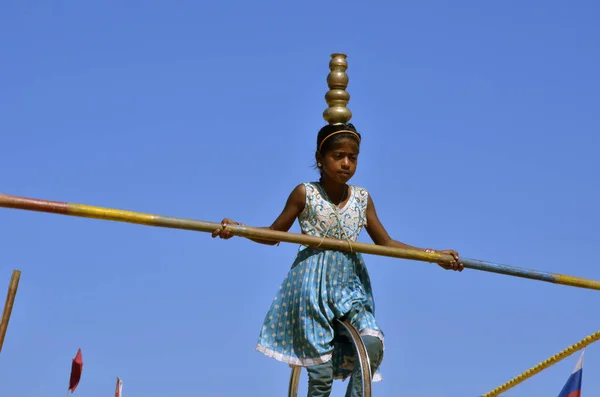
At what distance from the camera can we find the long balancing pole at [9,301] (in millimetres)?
11992

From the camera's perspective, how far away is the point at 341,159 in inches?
427

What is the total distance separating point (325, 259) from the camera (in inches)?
426

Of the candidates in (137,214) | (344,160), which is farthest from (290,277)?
(137,214)

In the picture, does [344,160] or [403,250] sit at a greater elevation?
[344,160]

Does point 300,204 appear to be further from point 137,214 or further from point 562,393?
point 562,393

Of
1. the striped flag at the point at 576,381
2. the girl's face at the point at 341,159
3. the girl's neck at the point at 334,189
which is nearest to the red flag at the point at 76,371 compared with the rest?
the striped flag at the point at 576,381

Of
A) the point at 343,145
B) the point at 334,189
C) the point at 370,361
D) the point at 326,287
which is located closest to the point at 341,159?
the point at 343,145

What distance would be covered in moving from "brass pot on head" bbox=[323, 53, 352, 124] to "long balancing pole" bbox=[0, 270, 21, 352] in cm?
332

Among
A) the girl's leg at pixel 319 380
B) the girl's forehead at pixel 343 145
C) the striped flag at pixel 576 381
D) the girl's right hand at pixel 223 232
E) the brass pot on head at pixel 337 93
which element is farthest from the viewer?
→ the striped flag at pixel 576 381

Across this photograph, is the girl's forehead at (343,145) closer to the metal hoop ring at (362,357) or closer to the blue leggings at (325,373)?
the metal hoop ring at (362,357)

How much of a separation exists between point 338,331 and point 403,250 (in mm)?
819

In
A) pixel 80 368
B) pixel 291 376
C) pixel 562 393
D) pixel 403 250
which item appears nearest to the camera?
pixel 403 250

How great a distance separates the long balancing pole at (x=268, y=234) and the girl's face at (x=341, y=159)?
59 cm

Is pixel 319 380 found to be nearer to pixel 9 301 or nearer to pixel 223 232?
pixel 223 232
